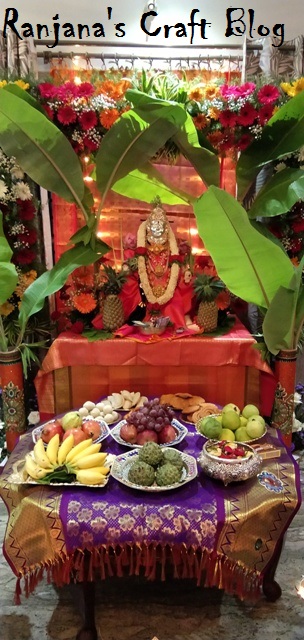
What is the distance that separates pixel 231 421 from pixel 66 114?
6.87ft

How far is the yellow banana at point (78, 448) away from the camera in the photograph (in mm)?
2023

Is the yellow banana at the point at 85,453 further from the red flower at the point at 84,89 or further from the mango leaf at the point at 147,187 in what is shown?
the red flower at the point at 84,89

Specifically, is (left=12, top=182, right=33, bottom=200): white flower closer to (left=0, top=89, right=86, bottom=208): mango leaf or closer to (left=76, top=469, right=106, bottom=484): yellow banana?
(left=0, top=89, right=86, bottom=208): mango leaf

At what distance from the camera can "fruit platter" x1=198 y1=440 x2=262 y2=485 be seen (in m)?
1.93

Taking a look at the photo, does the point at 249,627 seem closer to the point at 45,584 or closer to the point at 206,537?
the point at 206,537

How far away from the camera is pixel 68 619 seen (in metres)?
2.02

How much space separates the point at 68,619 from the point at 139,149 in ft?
7.95

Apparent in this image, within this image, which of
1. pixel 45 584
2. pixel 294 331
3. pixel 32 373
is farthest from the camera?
pixel 32 373

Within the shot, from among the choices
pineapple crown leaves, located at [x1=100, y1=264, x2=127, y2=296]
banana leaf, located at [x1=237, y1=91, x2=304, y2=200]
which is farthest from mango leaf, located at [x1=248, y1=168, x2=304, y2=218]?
pineapple crown leaves, located at [x1=100, y1=264, x2=127, y2=296]

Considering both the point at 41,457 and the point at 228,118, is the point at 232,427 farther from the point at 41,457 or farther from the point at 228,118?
the point at 228,118

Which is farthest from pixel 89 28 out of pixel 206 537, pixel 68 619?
pixel 68 619

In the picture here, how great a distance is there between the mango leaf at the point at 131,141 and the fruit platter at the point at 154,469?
5.68 feet

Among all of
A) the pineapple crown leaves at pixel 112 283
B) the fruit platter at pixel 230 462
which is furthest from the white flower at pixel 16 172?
the fruit platter at pixel 230 462

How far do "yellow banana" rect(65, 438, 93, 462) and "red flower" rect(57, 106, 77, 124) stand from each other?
1.99 meters
